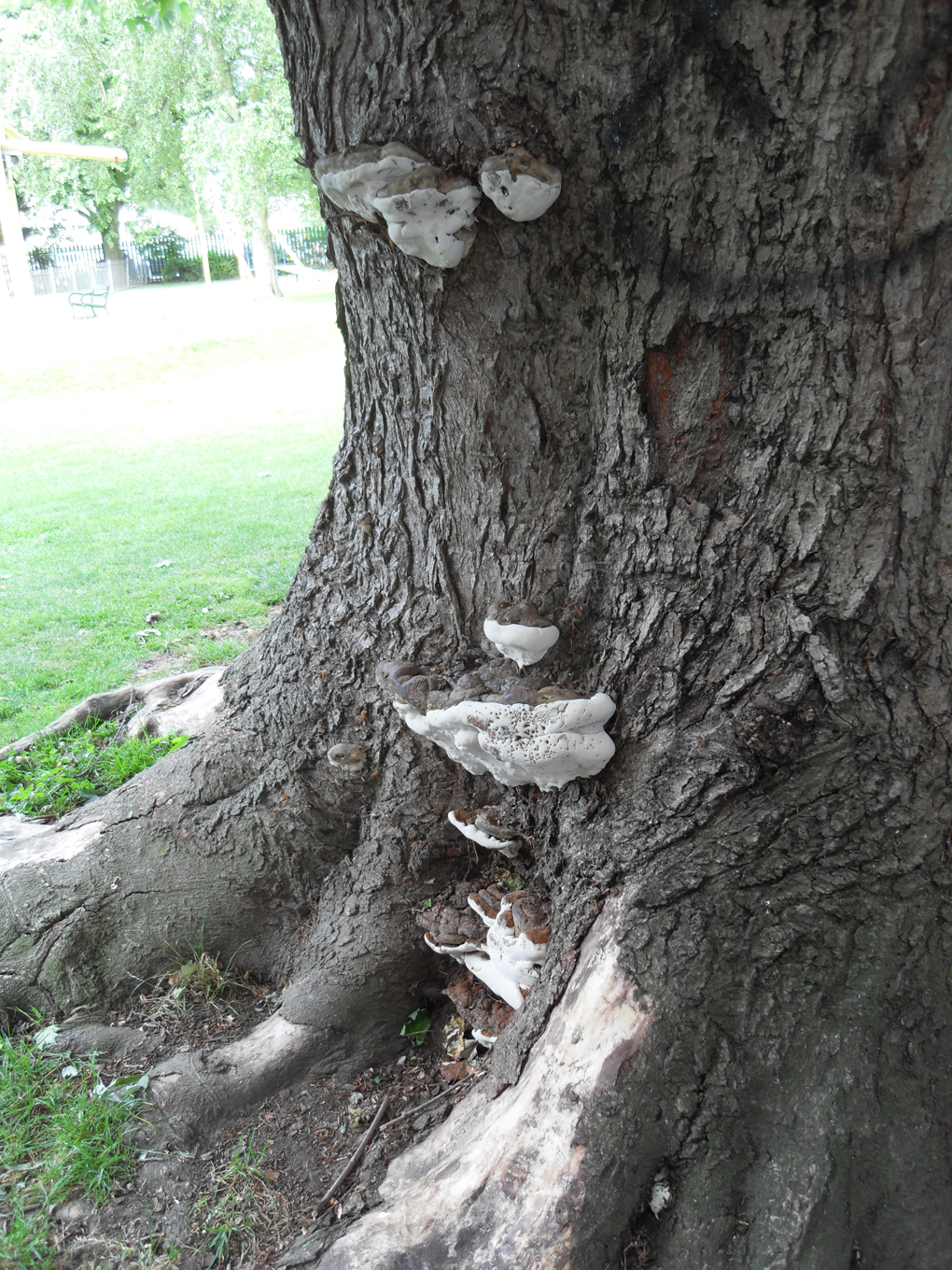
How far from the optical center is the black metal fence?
32.2 meters

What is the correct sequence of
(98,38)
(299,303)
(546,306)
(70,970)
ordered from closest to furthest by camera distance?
1. (546,306)
2. (70,970)
3. (98,38)
4. (299,303)

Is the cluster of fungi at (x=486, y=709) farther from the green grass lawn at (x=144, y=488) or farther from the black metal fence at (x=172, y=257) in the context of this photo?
the black metal fence at (x=172, y=257)

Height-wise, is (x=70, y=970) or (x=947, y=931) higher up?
(x=947, y=931)

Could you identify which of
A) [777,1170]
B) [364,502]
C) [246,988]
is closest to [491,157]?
[364,502]

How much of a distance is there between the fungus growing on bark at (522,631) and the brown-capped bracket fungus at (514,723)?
75mm

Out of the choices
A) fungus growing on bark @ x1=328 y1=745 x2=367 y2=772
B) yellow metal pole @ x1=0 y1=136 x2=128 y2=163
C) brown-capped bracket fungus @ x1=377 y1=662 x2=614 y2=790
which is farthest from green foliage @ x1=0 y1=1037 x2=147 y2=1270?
yellow metal pole @ x1=0 y1=136 x2=128 y2=163

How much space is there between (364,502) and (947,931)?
1803 mm

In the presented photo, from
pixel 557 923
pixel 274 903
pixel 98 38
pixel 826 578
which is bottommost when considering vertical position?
pixel 274 903

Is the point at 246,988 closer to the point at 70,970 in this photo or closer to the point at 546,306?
the point at 70,970

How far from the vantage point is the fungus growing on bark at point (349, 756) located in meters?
2.45

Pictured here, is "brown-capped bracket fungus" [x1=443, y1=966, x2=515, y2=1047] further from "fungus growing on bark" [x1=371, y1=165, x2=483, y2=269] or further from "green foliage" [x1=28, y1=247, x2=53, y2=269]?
"green foliage" [x1=28, y1=247, x2=53, y2=269]

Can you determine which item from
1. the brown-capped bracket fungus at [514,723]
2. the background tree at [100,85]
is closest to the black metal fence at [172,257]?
the background tree at [100,85]

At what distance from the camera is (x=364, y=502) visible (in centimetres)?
240

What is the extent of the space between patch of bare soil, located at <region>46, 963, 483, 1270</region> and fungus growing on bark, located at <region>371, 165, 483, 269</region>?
6.99ft
